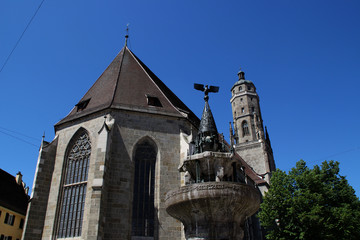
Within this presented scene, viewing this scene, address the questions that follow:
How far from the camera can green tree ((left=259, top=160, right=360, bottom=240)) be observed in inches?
566

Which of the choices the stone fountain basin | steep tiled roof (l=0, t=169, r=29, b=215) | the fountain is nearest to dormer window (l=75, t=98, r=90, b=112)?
steep tiled roof (l=0, t=169, r=29, b=215)

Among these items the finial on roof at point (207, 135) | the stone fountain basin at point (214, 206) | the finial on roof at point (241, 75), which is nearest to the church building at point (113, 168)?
the finial on roof at point (207, 135)

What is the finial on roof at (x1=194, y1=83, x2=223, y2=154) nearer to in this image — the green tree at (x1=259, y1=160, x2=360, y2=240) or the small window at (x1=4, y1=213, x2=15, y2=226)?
the green tree at (x1=259, y1=160, x2=360, y2=240)

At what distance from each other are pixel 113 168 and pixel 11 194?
1239 cm

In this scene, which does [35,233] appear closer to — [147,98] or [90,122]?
[90,122]

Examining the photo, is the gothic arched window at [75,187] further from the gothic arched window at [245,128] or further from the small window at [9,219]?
the gothic arched window at [245,128]

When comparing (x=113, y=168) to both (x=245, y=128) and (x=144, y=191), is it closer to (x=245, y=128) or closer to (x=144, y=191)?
(x=144, y=191)

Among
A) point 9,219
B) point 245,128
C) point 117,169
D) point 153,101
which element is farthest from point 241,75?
point 9,219

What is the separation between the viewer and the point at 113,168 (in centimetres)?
1288

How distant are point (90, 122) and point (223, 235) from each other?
32.4 feet

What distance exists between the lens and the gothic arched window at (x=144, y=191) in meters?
12.4

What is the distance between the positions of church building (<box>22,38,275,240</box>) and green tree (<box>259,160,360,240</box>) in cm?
640

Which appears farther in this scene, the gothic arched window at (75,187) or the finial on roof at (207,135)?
the gothic arched window at (75,187)

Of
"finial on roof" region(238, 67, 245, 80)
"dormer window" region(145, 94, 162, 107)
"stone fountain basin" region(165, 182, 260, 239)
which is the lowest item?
"stone fountain basin" region(165, 182, 260, 239)
